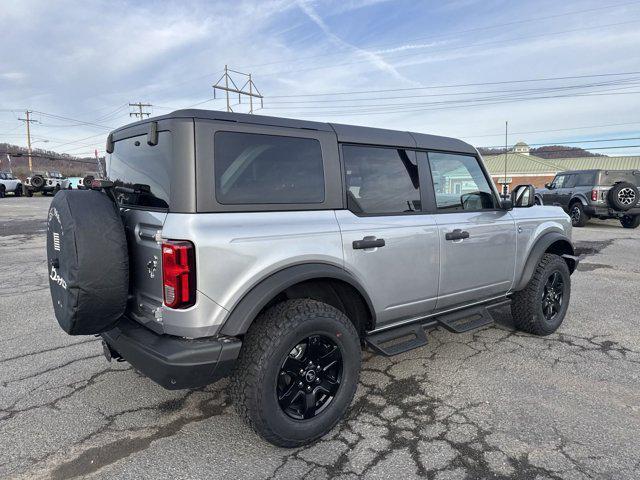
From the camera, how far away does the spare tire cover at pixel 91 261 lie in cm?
233

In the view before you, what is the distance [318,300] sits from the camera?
2949mm

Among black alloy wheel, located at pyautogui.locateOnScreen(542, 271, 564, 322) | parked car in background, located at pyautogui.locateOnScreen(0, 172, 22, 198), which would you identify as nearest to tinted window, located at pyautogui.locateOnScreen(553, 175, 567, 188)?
black alloy wheel, located at pyautogui.locateOnScreen(542, 271, 564, 322)

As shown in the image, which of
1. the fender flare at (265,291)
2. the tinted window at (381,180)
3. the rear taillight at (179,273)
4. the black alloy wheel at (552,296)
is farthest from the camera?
the black alloy wheel at (552,296)

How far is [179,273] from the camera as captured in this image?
2.25m

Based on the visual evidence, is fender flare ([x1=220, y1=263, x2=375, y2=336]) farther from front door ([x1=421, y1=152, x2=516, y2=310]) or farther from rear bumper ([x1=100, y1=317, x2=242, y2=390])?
front door ([x1=421, y1=152, x2=516, y2=310])

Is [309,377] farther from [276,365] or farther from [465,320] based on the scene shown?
[465,320]

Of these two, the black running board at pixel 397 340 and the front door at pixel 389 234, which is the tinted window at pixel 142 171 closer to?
the front door at pixel 389 234

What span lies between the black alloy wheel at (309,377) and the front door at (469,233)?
3.82ft

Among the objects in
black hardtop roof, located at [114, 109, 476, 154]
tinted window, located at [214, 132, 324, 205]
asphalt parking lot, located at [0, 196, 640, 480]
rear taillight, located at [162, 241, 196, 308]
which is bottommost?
asphalt parking lot, located at [0, 196, 640, 480]

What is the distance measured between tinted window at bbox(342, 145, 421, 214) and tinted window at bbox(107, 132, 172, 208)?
119cm

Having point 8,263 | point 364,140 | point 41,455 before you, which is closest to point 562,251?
point 364,140

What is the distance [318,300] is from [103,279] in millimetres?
1307

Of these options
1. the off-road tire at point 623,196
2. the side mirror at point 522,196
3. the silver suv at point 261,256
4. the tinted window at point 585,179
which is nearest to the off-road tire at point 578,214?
the tinted window at point 585,179

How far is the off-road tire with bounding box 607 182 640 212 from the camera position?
1321cm
